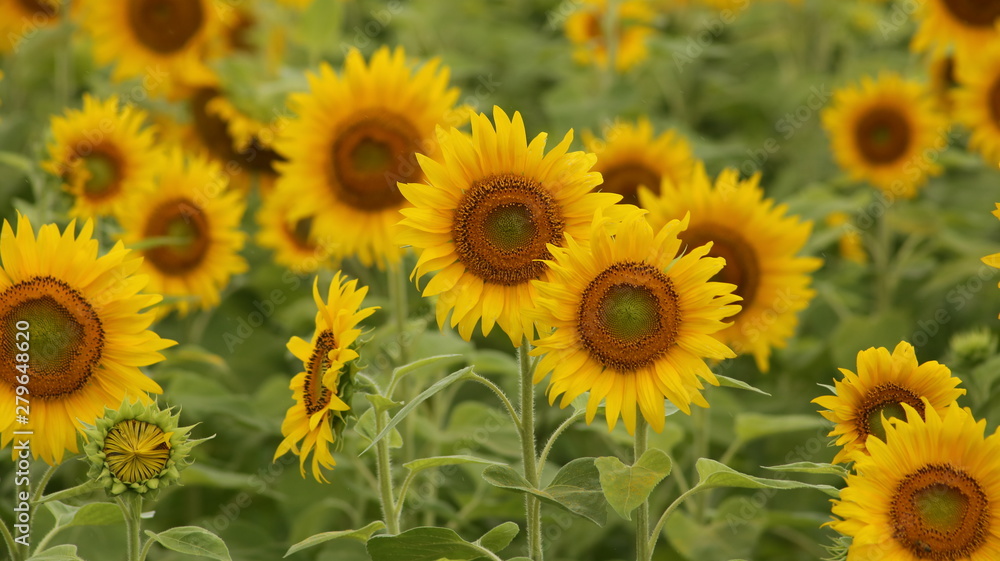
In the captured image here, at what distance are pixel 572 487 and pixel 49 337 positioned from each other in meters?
0.97

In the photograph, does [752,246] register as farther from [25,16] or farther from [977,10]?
[25,16]

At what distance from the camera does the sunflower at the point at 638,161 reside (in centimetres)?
344

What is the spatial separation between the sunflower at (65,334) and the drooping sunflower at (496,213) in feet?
1.70

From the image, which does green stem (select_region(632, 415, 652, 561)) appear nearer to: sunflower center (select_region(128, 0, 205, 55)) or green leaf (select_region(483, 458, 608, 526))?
green leaf (select_region(483, 458, 608, 526))

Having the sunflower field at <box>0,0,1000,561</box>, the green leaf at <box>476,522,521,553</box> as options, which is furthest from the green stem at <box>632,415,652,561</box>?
the green leaf at <box>476,522,521,553</box>

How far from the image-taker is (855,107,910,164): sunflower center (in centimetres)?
388

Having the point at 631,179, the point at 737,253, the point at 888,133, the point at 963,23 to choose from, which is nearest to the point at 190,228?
the point at 631,179

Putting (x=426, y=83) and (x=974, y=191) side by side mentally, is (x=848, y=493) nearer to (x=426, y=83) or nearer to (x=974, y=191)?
(x=426, y=83)

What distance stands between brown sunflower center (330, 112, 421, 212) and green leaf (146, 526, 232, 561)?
4.21 feet

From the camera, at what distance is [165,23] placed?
4.12 metres

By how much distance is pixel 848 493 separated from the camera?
68.9 inches

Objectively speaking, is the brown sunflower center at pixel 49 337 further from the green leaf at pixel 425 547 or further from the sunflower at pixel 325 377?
the green leaf at pixel 425 547

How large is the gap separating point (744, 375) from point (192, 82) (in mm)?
2208

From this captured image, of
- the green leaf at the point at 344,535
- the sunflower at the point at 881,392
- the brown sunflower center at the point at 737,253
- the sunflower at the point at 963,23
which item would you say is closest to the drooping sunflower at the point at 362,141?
the brown sunflower center at the point at 737,253
